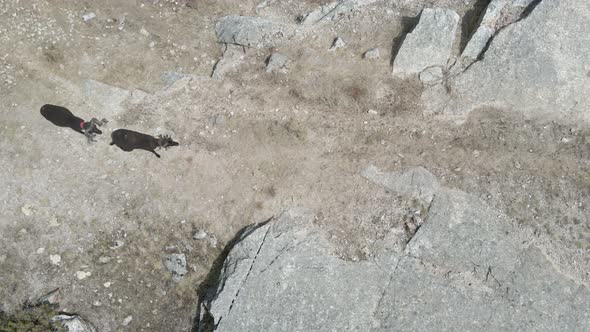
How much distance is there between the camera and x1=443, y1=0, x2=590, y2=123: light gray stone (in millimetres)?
10852

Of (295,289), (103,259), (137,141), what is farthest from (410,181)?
(103,259)

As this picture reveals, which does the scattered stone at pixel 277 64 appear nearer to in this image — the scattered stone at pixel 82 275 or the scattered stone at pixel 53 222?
the scattered stone at pixel 53 222

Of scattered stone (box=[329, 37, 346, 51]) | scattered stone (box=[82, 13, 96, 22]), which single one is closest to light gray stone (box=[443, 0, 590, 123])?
scattered stone (box=[329, 37, 346, 51])

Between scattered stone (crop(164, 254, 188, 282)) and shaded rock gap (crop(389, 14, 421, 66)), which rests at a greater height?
shaded rock gap (crop(389, 14, 421, 66))

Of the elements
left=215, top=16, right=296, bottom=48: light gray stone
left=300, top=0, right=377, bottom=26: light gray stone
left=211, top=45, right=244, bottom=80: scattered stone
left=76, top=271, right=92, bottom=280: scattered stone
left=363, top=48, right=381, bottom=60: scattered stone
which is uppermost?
left=300, top=0, right=377, bottom=26: light gray stone

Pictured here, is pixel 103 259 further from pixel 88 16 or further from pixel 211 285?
pixel 88 16

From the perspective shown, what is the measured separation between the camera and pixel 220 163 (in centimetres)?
1145

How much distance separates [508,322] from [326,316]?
131 inches

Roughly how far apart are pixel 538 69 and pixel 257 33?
7.13 metres

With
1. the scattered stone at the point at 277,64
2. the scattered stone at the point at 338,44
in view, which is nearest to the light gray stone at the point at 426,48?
the scattered stone at the point at 338,44

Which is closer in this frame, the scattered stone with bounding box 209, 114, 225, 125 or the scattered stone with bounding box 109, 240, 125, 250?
the scattered stone with bounding box 109, 240, 125, 250

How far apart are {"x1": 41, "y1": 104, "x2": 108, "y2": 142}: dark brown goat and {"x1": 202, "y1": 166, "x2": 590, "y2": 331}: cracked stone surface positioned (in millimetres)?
4981

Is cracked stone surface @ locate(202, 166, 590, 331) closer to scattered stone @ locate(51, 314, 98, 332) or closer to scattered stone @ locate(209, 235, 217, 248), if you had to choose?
scattered stone @ locate(209, 235, 217, 248)

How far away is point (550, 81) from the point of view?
35.8 feet
